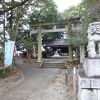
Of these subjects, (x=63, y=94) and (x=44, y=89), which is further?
(x=44, y=89)

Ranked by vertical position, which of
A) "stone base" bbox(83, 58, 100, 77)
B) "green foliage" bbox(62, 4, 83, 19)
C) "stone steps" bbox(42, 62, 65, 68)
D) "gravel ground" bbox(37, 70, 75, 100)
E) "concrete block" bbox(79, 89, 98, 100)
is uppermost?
"green foliage" bbox(62, 4, 83, 19)

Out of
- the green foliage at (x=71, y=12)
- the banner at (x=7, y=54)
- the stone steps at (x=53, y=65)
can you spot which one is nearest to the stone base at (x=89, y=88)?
the banner at (x=7, y=54)

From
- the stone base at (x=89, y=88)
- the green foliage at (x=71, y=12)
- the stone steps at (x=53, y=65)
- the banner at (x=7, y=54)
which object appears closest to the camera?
the stone base at (x=89, y=88)

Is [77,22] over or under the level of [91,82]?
over

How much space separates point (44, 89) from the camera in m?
12.1

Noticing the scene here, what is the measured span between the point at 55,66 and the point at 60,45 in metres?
11.5

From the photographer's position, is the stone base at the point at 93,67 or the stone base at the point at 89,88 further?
the stone base at the point at 93,67

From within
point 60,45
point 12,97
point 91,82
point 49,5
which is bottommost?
point 12,97

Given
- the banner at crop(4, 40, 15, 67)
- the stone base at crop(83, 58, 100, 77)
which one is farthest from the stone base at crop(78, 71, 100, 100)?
the banner at crop(4, 40, 15, 67)

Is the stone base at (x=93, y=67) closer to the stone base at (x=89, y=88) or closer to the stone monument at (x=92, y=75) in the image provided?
the stone monument at (x=92, y=75)

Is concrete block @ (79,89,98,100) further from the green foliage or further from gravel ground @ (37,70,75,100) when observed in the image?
the green foliage

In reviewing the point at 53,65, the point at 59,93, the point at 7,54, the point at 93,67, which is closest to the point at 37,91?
the point at 59,93

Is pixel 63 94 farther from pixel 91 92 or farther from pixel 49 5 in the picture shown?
pixel 49 5

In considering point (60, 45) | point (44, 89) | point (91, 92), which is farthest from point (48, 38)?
point (91, 92)
